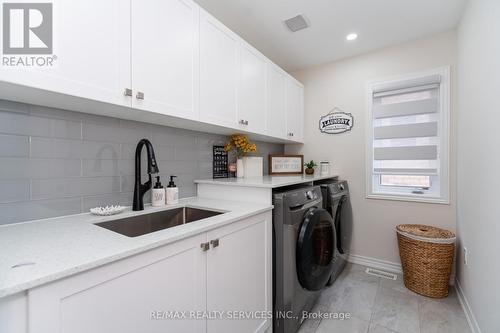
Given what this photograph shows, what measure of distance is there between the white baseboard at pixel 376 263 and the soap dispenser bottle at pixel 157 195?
7.65ft

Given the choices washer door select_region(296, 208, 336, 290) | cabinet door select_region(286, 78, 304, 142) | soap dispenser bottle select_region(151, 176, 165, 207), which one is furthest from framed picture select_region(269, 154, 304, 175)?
soap dispenser bottle select_region(151, 176, 165, 207)

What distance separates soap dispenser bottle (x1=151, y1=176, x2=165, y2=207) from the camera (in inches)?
57.4

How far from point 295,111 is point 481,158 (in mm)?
1740

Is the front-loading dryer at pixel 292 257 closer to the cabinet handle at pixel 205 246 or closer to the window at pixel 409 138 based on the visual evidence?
the cabinet handle at pixel 205 246

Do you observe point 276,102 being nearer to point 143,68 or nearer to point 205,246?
point 143,68

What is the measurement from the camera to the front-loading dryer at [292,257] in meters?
1.46

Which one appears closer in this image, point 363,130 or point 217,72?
point 217,72

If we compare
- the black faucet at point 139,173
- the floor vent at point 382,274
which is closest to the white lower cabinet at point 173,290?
the black faucet at point 139,173

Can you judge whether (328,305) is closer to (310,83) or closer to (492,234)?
(492,234)

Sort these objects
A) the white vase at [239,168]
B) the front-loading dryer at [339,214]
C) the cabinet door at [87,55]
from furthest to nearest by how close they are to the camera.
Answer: the white vase at [239,168]
the front-loading dryer at [339,214]
the cabinet door at [87,55]

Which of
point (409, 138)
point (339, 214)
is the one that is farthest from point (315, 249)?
point (409, 138)

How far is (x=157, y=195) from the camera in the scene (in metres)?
1.46

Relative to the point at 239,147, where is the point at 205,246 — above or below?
below

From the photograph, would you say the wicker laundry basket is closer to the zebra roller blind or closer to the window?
the window
